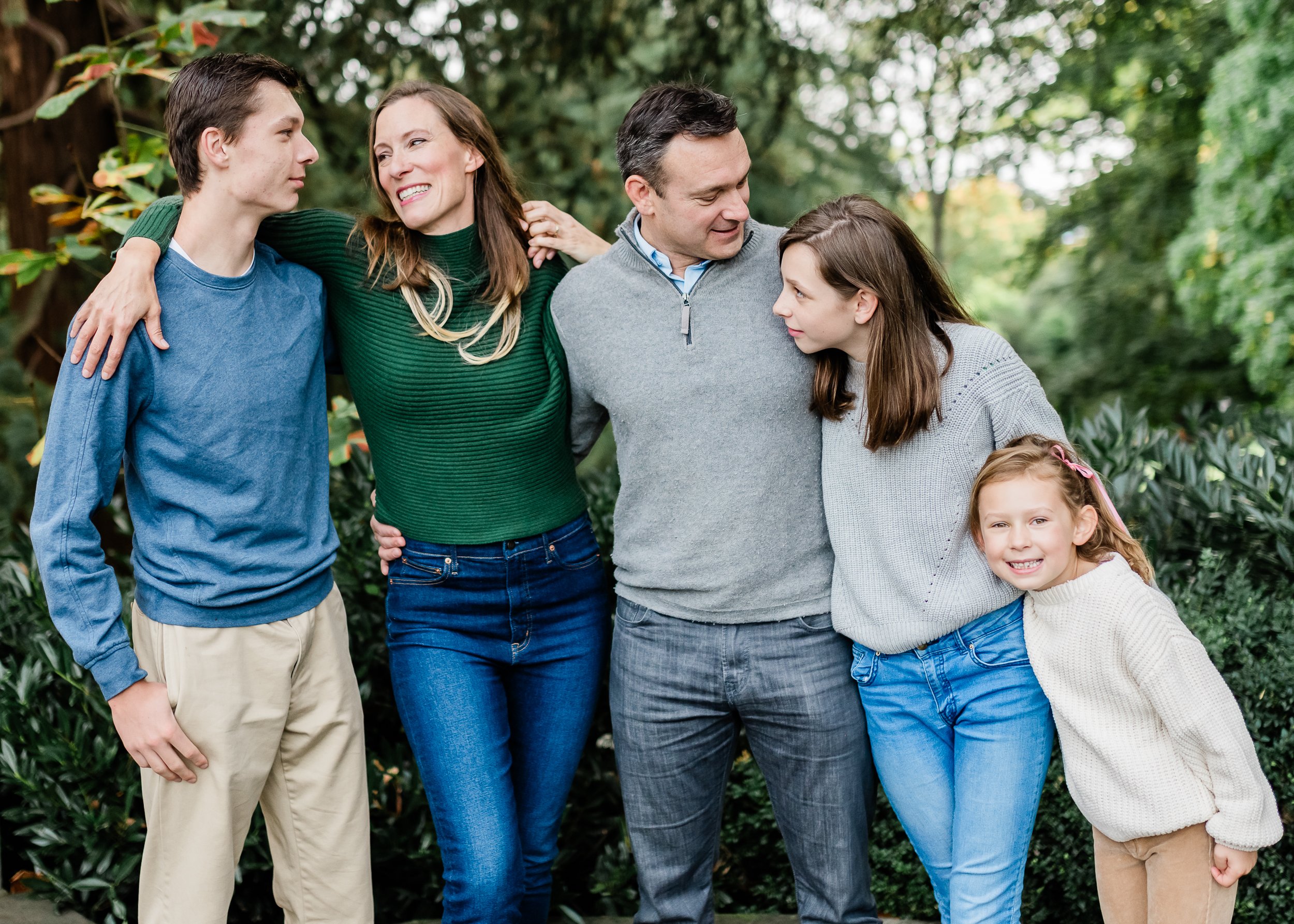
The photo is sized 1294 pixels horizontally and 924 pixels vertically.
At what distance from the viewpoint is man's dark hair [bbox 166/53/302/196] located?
2154mm

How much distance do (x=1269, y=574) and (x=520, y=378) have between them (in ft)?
7.99

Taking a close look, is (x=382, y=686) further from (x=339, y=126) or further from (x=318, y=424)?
(x=339, y=126)

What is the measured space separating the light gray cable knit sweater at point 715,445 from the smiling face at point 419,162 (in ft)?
1.45

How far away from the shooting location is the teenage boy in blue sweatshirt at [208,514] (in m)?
2.02


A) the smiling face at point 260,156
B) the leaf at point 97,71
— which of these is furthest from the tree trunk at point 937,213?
the smiling face at point 260,156

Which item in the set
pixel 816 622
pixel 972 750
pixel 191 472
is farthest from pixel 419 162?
pixel 972 750

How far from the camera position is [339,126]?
512 cm

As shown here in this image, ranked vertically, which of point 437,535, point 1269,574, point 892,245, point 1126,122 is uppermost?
point 1126,122

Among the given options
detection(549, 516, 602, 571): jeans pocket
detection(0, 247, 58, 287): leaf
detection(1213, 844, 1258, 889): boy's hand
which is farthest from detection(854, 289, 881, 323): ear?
detection(0, 247, 58, 287): leaf

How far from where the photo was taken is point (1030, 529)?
2156 millimetres

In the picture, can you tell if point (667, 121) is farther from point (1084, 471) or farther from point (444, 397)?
point (1084, 471)

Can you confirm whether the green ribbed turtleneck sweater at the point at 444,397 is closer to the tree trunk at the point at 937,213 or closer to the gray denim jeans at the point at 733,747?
the gray denim jeans at the point at 733,747

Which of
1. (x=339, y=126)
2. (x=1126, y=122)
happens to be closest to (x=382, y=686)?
(x=339, y=126)

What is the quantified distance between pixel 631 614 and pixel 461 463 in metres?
0.50
